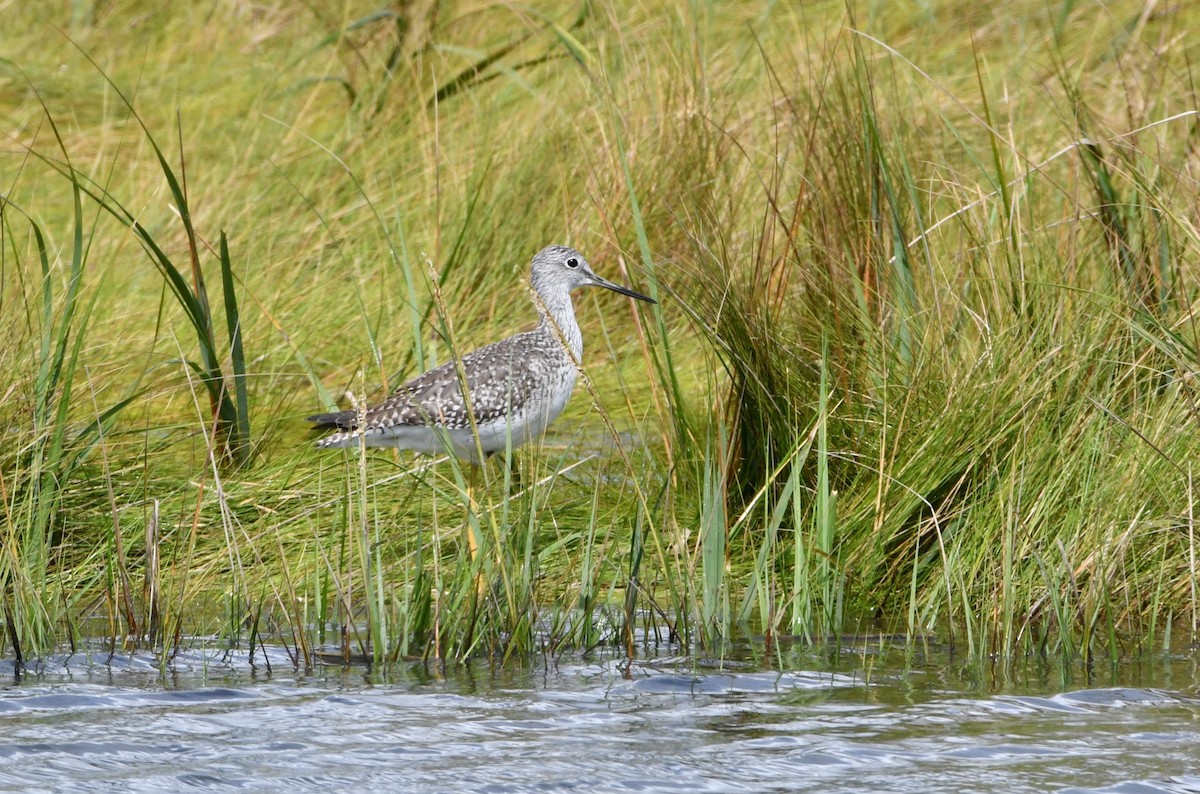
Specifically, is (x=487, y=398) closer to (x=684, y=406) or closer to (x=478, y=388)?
(x=478, y=388)

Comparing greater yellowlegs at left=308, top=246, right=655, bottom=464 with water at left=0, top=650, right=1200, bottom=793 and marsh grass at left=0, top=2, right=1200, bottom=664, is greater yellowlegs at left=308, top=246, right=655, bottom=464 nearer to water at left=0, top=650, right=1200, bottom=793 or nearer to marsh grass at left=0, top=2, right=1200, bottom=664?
marsh grass at left=0, top=2, right=1200, bottom=664

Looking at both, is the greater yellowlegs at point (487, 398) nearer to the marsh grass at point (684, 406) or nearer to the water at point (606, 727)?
the marsh grass at point (684, 406)

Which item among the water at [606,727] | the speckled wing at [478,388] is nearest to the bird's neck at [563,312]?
the speckled wing at [478,388]

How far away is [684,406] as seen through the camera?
551 centimetres

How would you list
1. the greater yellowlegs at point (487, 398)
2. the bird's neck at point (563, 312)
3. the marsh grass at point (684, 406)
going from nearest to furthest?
the marsh grass at point (684, 406) → the greater yellowlegs at point (487, 398) → the bird's neck at point (563, 312)

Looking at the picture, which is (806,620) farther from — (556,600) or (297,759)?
(297,759)

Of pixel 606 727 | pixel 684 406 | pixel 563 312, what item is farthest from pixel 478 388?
pixel 606 727

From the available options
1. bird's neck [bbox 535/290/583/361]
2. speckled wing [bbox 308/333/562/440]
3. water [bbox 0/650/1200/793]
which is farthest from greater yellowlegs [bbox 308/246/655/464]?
water [bbox 0/650/1200/793]

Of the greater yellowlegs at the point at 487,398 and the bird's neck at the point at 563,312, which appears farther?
the bird's neck at the point at 563,312

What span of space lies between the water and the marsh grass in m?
0.15

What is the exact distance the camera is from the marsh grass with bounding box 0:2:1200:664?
444 cm

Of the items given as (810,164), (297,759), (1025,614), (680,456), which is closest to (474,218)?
(810,164)

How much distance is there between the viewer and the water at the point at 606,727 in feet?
11.5

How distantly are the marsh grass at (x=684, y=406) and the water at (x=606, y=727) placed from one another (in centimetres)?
15
